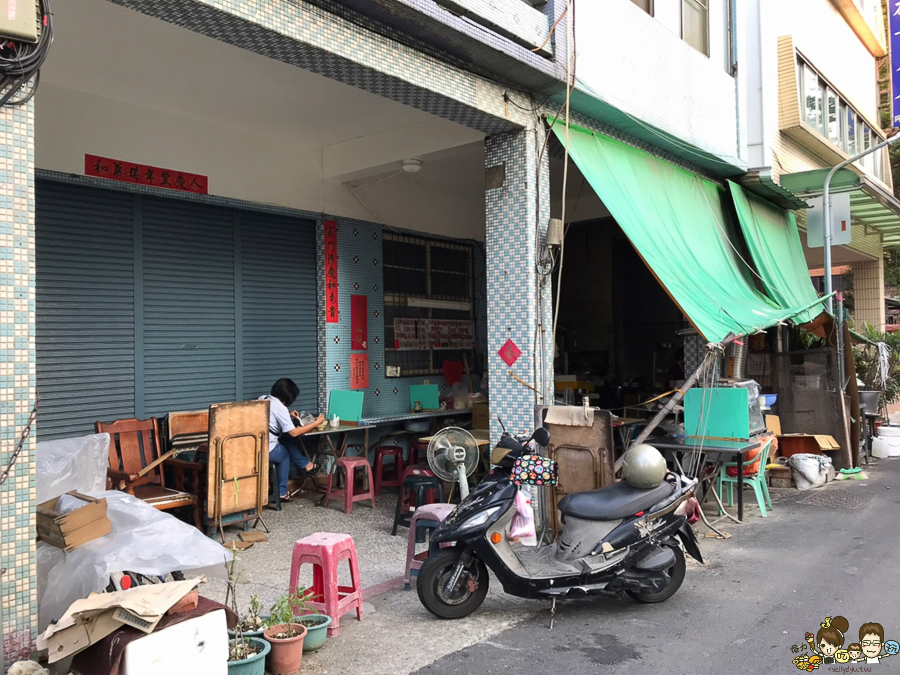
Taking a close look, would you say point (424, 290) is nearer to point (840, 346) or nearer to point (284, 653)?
point (840, 346)

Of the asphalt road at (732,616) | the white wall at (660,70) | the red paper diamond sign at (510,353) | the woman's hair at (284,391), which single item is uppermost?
the white wall at (660,70)

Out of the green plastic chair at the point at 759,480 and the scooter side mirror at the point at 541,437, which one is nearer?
the scooter side mirror at the point at 541,437

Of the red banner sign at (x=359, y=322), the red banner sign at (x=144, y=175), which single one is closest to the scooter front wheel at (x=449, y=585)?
the red banner sign at (x=144, y=175)

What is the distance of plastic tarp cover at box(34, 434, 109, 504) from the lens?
4.98 m

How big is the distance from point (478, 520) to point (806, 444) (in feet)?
24.0

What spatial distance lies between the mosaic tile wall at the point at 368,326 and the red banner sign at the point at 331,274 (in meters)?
0.06

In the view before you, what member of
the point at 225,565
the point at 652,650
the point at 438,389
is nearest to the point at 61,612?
the point at 225,565

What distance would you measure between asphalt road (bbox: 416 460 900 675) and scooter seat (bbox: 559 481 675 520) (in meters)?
0.66

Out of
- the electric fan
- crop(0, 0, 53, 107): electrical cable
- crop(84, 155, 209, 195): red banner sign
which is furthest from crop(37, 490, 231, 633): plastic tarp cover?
crop(84, 155, 209, 195): red banner sign

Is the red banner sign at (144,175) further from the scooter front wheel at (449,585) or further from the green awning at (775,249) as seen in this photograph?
the green awning at (775,249)

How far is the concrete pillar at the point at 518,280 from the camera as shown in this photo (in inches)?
266

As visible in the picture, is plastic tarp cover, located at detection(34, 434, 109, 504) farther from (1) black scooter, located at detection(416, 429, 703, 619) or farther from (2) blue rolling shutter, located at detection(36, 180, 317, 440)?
(1) black scooter, located at detection(416, 429, 703, 619)

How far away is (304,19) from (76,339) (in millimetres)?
4000

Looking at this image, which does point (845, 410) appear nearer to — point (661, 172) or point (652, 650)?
point (661, 172)
